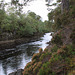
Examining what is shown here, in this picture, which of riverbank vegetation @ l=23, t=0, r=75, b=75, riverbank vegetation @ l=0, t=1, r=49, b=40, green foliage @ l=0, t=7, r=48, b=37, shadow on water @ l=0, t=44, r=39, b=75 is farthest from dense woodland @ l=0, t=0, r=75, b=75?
green foliage @ l=0, t=7, r=48, b=37

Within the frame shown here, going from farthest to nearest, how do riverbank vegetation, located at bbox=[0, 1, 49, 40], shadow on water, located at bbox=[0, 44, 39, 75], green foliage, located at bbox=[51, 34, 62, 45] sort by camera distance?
riverbank vegetation, located at bbox=[0, 1, 49, 40] < shadow on water, located at bbox=[0, 44, 39, 75] < green foliage, located at bbox=[51, 34, 62, 45]

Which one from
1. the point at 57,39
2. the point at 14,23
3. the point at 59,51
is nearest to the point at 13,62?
the point at 57,39

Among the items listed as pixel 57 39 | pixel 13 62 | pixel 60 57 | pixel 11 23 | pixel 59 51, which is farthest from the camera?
pixel 11 23

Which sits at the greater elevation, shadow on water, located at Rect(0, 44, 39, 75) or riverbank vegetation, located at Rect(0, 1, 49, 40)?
riverbank vegetation, located at Rect(0, 1, 49, 40)

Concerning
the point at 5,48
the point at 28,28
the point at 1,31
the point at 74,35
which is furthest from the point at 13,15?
the point at 74,35

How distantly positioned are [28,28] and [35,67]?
3593 centimetres

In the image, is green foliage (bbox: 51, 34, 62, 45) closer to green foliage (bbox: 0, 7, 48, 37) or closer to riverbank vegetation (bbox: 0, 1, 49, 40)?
riverbank vegetation (bbox: 0, 1, 49, 40)

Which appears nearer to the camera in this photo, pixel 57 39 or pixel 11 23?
pixel 57 39

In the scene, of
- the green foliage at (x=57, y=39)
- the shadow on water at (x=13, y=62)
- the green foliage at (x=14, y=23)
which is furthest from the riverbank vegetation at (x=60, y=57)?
the green foliage at (x=14, y=23)

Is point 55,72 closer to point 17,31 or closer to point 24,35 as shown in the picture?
point 17,31

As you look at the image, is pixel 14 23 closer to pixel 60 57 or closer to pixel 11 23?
pixel 11 23

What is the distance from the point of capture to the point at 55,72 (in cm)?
446

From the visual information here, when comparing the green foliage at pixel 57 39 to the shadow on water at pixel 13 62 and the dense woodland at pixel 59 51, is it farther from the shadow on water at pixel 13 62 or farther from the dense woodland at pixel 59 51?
the shadow on water at pixel 13 62

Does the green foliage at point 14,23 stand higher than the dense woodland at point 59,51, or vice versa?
the green foliage at point 14,23
